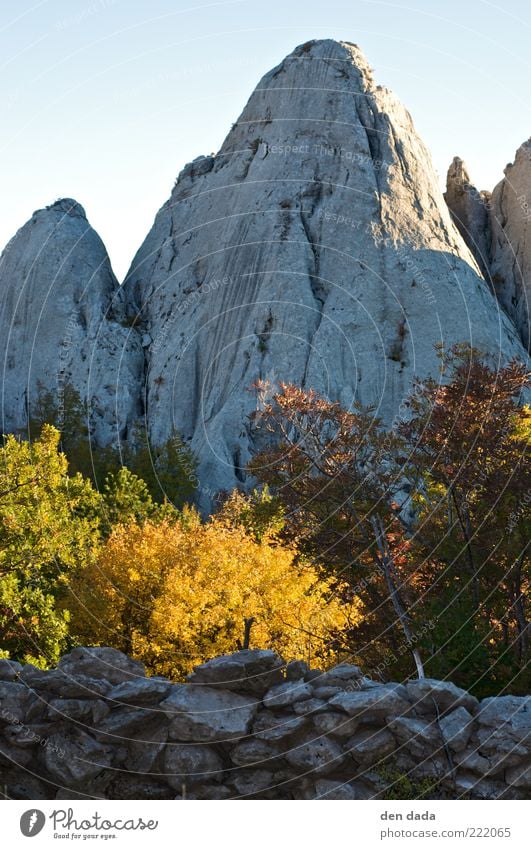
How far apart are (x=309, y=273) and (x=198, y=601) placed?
36.5 m

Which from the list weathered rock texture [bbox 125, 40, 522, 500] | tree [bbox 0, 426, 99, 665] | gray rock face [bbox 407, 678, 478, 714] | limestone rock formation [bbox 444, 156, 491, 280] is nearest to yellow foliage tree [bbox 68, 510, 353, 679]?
tree [bbox 0, 426, 99, 665]

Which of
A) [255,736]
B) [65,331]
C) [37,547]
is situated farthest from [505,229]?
[255,736]

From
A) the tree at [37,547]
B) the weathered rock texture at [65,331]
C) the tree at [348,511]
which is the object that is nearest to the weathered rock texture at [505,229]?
the weathered rock texture at [65,331]

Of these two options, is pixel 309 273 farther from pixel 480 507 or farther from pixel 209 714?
pixel 209 714

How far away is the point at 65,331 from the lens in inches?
2933

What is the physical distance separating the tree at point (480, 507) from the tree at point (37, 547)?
1034 centimetres

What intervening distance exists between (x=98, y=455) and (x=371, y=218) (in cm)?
2139

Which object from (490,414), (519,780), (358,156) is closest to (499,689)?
(519,780)

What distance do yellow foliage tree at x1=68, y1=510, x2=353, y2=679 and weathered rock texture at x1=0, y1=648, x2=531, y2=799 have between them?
9.96 metres

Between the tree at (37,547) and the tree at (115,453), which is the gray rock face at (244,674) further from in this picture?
the tree at (115,453)

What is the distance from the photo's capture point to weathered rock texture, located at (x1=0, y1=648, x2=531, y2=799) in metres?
16.1

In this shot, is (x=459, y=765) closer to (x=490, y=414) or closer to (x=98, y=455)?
(x=490, y=414)

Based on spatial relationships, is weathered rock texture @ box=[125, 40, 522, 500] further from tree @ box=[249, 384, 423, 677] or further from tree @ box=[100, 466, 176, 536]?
tree @ box=[249, 384, 423, 677]

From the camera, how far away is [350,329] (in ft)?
207
